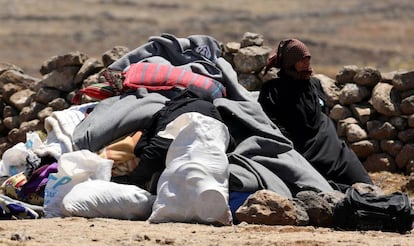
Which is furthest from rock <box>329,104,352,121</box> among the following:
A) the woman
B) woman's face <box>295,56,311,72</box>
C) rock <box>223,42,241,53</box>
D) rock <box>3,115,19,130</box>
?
rock <box>3,115,19,130</box>

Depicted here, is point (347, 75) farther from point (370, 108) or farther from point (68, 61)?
point (68, 61)

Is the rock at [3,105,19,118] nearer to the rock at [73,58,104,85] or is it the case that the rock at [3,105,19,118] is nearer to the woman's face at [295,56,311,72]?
the rock at [73,58,104,85]

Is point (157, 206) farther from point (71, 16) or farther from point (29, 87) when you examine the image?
point (71, 16)

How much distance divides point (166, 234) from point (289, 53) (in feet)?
7.43

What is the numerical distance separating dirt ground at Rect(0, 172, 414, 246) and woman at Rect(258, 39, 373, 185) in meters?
1.41

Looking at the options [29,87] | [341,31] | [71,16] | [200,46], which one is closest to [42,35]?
[71,16]

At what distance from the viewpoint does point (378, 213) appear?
6363 mm

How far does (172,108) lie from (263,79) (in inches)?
98.8

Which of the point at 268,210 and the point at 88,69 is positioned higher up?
the point at 268,210

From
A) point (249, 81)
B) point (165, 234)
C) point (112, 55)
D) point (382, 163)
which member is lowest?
point (382, 163)

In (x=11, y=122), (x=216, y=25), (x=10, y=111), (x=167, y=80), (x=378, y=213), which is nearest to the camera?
(x=378, y=213)

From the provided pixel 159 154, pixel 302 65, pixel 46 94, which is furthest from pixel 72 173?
pixel 46 94

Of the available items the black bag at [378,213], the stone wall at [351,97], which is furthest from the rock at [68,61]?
the black bag at [378,213]

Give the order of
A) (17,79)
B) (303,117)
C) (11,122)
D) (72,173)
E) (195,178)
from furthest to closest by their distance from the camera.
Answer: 1. (17,79)
2. (11,122)
3. (303,117)
4. (72,173)
5. (195,178)
